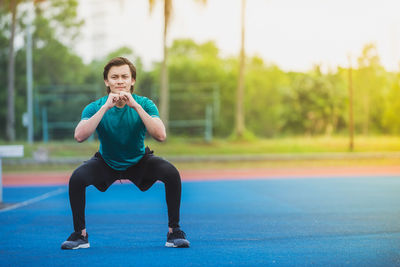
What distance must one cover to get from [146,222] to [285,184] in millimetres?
5190

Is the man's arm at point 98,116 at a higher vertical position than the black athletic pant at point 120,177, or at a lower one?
higher

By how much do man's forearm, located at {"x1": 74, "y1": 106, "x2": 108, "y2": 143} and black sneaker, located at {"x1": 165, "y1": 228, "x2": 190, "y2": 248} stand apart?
1074mm

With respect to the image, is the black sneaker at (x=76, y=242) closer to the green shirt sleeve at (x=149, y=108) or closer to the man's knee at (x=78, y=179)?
the man's knee at (x=78, y=179)

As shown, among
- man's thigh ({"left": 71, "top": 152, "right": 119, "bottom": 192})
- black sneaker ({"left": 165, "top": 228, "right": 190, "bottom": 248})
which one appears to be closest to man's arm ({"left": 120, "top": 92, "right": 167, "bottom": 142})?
man's thigh ({"left": 71, "top": 152, "right": 119, "bottom": 192})

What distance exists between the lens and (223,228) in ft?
17.0

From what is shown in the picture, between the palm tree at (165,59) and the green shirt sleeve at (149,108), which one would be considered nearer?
the green shirt sleeve at (149,108)

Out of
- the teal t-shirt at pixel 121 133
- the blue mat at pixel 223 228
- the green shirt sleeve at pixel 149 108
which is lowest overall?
the blue mat at pixel 223 228

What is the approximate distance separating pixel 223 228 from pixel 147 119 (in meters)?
1.85

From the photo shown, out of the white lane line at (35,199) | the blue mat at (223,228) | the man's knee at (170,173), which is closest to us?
the blue mat at (223,228)

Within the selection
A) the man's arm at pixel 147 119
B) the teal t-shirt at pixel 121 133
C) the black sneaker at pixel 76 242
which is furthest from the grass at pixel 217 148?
the man's arm at pixel 147 119

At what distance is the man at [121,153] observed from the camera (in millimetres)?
3912

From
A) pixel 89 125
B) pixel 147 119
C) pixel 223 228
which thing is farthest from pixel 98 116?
pixel 223 228

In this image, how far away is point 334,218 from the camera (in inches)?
229

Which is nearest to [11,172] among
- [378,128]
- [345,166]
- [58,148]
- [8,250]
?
[58,148]
